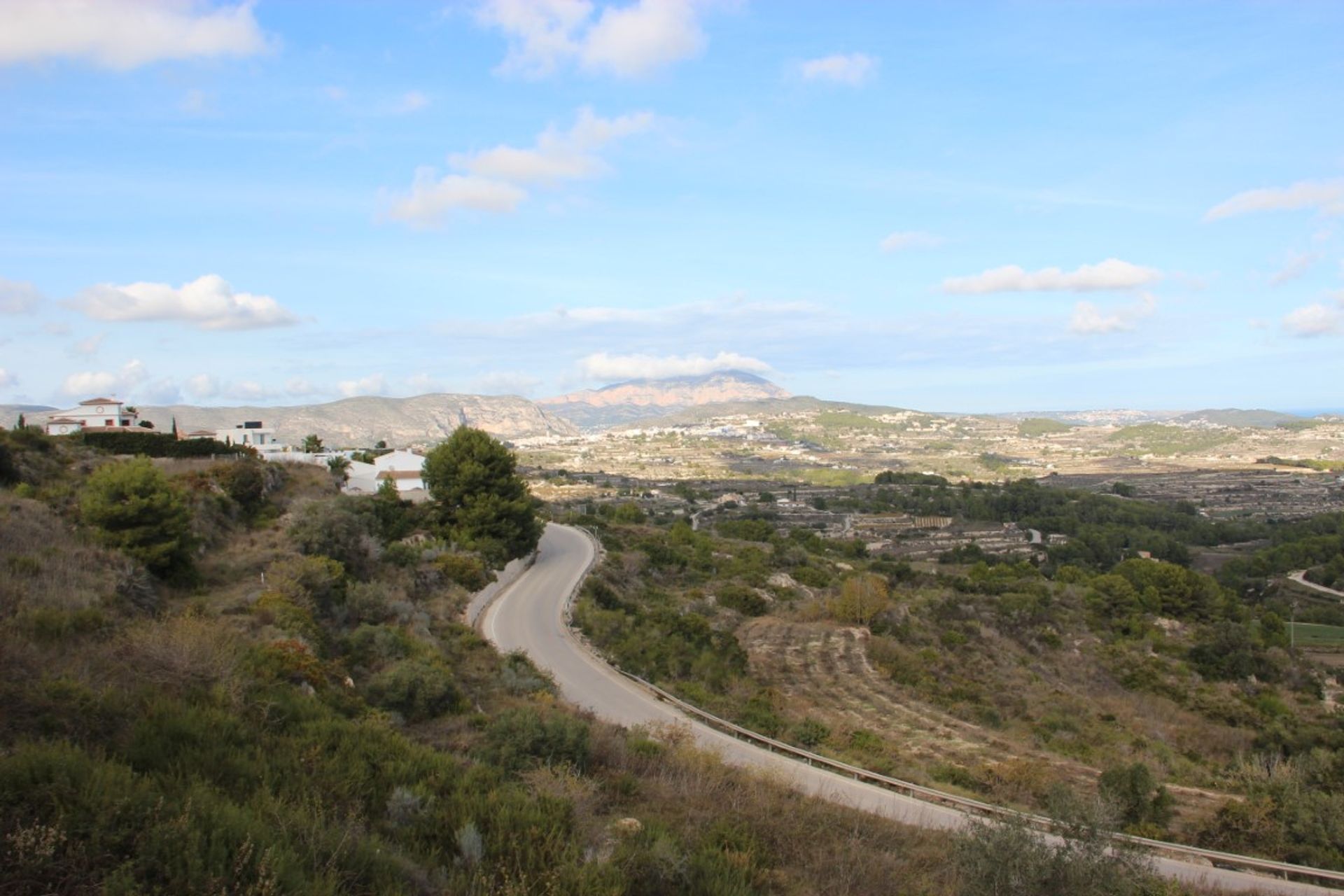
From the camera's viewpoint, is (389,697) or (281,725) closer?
(281,725)

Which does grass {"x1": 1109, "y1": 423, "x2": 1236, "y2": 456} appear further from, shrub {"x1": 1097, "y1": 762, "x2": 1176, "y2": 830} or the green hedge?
the green hedge

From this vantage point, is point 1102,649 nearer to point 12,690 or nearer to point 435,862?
point 435,862

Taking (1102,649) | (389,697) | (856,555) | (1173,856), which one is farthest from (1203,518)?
(389,697)

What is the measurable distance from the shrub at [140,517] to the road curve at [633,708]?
22.5 ft

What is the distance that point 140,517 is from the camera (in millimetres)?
14836

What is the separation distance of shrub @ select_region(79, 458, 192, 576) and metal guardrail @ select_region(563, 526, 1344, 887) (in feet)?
30.9

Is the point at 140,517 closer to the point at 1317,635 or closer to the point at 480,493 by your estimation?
the point at 480,493

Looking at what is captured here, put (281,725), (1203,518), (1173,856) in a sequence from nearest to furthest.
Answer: (281,725) < (1173,856) < (1203,518)

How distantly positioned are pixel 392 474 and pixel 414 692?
32.8 m

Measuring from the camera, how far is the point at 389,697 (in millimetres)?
10281

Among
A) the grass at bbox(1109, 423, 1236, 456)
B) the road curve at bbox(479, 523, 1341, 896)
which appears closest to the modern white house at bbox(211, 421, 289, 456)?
the road curve at bbox(479, 523, 1341, 896)

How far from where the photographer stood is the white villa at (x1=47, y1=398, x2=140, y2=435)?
3859 centimetres

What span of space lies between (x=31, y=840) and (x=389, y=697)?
21.9 ft

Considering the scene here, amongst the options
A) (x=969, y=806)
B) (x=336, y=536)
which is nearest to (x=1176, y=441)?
(x=336, y=536)
